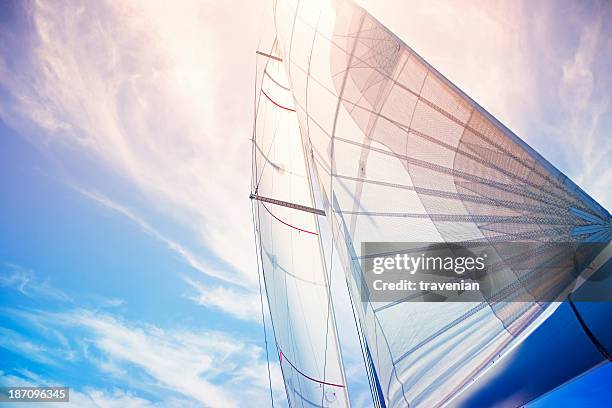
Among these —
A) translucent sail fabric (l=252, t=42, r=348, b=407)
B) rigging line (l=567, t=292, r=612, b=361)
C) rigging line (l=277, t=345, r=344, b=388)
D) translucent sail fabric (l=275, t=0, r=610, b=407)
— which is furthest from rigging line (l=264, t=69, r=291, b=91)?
rigging line (l=567, t=292, r=612, b=361)

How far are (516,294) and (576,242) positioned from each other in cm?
35

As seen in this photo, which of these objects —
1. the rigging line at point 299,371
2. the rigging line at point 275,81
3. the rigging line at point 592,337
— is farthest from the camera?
the rigging line at point 275,81

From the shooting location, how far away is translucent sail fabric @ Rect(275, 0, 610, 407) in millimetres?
1580

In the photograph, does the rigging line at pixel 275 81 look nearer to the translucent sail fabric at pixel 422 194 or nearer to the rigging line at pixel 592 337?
the translucent sail fabric at pixel 422 194

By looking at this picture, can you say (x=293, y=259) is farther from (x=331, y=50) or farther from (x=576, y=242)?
(x=576, y=242)

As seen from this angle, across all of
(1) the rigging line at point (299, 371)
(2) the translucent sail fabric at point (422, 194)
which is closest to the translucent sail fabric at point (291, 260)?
(1) the rigging line at point (299, 371)

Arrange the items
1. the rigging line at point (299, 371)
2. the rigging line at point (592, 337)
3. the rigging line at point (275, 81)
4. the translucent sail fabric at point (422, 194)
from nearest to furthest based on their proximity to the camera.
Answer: the rigging line at point (592, 337)
the translucent sail fabric at point (422, 194)
the rigging line at point (299, 371)
the rigging line at point (275, 81)

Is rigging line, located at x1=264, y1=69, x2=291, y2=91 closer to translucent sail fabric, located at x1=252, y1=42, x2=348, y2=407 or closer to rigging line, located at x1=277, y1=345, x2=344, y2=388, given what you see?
translucent sail fabric, located at x1=252, y1=42, x2=348, y2=407

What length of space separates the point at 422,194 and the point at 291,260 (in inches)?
99.3

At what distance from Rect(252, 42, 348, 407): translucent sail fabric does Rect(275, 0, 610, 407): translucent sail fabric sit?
163 cm

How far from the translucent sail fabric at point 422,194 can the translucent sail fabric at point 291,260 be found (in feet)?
5.34

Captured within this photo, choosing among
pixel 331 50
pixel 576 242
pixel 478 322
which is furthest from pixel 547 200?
pixel 331 50

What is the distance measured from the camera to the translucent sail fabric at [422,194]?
1.58 m

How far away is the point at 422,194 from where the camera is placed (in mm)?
2033
